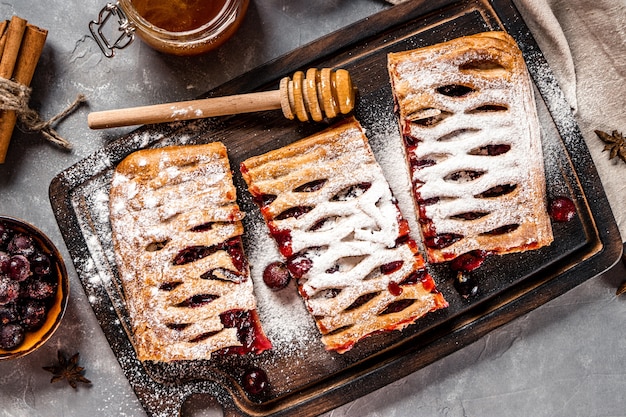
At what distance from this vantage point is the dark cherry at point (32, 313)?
2.58 m

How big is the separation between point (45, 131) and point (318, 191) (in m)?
1.38

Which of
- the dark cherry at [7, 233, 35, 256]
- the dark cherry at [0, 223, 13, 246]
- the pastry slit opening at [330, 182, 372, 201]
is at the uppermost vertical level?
the pastry slit opening at [330, 182, 372, 201]

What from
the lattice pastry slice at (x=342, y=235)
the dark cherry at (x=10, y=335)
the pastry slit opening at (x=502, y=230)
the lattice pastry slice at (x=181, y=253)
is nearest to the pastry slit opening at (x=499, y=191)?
the pastry slit opening at (x=502, y=230)

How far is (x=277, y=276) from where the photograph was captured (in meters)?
2.73

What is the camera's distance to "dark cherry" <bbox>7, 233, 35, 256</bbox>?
2.56m

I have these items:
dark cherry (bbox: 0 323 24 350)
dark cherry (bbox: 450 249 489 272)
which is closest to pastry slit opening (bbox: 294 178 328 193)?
dark cherry (bbox: 450 249 489 272)

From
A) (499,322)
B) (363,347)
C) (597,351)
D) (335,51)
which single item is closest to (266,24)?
(335,51)

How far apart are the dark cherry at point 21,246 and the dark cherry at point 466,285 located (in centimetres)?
193

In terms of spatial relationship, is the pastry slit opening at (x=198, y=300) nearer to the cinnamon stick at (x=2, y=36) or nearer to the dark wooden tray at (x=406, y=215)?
the dark wooden tray at (x=406, y=215)

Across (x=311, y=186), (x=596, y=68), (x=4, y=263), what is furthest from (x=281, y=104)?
(x=596, y=68)

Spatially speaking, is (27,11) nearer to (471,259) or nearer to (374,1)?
(374,1)

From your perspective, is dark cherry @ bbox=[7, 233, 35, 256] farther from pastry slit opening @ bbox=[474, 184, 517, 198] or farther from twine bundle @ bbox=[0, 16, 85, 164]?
pastry slit opening @ bbox=[474, 184, 517, 198]

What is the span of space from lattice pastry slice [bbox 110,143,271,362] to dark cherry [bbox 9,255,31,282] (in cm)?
38

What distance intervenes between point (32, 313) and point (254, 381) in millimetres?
1031
